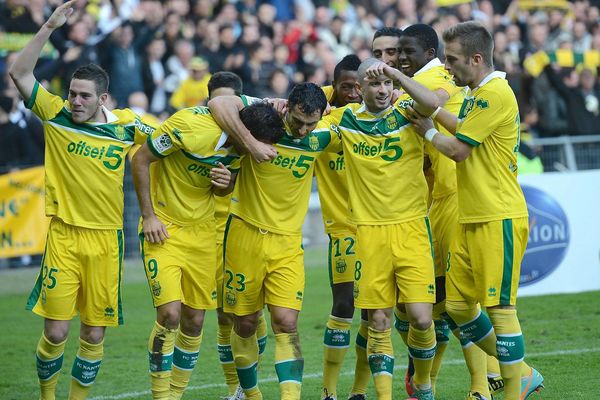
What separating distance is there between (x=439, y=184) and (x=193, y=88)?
928cm

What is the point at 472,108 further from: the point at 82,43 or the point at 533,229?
the point at 82,43

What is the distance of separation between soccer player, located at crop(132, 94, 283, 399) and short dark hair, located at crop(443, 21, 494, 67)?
141 centimetres

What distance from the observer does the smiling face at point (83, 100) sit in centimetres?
794

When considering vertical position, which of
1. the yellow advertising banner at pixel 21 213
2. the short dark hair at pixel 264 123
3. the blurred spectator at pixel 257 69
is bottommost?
the yellow advertising banner at pixel 21 213

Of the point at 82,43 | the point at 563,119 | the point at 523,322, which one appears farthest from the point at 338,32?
the point at 523,322

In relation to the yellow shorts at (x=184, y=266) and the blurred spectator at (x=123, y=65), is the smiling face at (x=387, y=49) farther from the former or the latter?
the blurred spectator at (x=123, y=65)

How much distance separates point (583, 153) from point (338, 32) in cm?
582

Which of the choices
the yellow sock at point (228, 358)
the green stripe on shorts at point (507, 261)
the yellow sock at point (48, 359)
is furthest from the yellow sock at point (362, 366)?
the yellow sock at point (48, 359)

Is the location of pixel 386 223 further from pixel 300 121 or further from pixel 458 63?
pixel 458 63

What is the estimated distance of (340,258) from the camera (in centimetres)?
864

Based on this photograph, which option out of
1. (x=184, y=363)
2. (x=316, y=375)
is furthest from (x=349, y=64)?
(x=316, y=375)

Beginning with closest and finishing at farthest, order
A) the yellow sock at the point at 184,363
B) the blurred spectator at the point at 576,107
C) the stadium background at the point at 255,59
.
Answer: the yellow sock at the point at 184,363 → the stadium background at the point at 255,59 → the blurred spectator at the point at 576,107

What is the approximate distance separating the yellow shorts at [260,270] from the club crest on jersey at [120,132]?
1.05 metres

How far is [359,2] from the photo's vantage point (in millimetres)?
23516
